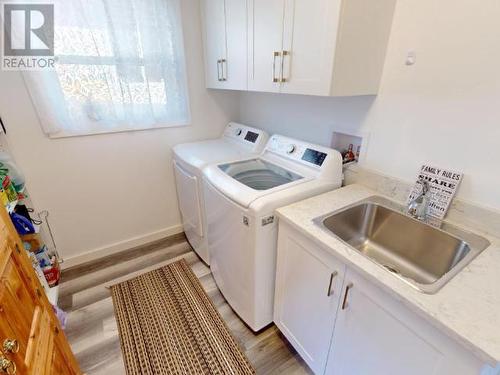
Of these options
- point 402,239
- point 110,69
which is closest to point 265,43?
point 110,69

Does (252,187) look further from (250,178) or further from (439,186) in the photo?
(439,186)

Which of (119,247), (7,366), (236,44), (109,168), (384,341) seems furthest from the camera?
(119,247)

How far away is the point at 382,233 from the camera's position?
138cm

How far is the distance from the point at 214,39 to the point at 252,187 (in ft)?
4.05

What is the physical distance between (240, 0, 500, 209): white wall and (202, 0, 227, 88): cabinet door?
1.03 m

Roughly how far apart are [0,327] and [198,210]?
131cm

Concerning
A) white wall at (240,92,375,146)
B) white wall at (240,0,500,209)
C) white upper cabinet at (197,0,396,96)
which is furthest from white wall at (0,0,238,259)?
white wall at (240,0,500,209)

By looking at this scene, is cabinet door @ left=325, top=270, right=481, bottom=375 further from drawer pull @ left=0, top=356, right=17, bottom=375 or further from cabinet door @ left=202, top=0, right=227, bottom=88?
cabinet door @ left=202, top=0, right=227, bottom=88

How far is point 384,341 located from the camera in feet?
2.98

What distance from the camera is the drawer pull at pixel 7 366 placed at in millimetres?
655

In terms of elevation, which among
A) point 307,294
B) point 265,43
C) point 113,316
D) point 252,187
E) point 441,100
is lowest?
point 113,316

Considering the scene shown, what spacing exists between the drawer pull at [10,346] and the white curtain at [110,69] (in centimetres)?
153

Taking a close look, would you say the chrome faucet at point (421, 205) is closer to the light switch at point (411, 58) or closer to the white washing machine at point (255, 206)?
the white washing machine at point (255, 206)

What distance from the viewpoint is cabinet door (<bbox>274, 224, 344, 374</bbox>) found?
3.62ft
